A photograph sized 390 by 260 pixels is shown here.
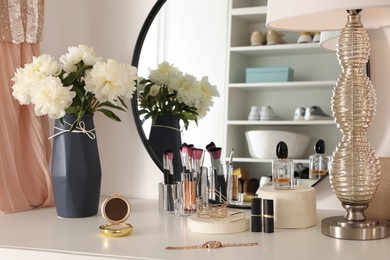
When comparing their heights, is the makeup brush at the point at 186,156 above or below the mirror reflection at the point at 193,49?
below

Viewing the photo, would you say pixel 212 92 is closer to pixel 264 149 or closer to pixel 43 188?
pixel 264 149

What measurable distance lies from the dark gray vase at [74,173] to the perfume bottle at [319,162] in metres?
0.63

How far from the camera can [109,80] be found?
1659 millimetres

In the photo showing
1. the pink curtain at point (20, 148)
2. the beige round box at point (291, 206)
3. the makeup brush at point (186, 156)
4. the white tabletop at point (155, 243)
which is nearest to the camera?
the white tabletop at point (155, 243)

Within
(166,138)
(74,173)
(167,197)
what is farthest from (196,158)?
(74,173)

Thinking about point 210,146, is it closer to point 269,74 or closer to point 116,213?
point 269,74

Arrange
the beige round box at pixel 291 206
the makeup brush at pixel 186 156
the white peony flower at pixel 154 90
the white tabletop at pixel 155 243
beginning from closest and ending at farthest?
1. the white tabletop at pixel 155 243
2. the beige round box at pixel 291 206
3. the makeup brush at pixel 186 156
4. the white peony flower at pixel 154 90

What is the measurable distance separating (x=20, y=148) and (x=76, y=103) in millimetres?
311

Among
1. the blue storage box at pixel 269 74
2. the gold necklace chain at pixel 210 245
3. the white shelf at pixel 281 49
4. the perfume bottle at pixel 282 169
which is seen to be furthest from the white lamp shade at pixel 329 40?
the gold necklace chain at pixel 210 245

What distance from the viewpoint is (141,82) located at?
1.99m

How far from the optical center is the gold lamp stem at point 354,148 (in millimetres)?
1434

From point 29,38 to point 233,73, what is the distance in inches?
26.3

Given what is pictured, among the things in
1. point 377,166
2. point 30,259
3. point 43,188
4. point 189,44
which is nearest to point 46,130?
point 43,188

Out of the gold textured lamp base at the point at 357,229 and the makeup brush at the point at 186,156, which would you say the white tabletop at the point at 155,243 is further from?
the makeup brush at the point at 186,156
